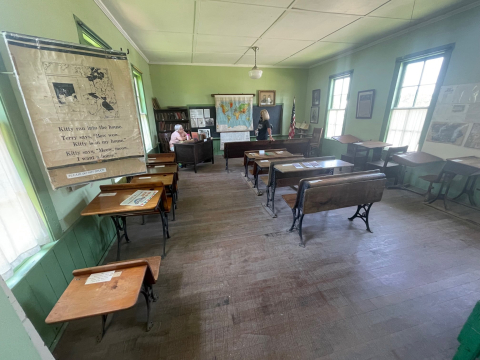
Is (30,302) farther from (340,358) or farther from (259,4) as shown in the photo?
(259,4)

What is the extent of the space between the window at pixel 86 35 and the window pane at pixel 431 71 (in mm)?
5188

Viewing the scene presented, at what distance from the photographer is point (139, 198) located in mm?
1698

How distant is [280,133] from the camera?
6977mm


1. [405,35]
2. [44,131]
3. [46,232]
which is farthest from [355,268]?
[405,35]

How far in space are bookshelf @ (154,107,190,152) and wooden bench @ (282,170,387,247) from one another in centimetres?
481

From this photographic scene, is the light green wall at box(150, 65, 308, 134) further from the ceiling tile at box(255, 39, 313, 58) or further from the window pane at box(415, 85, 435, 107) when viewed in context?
the window pane at box(415, 85, 435, 107)

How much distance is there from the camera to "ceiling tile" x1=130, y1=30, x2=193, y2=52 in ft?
11.4

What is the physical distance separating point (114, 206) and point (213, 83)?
18.4ft

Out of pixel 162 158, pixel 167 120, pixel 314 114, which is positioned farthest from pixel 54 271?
pixel 314 114

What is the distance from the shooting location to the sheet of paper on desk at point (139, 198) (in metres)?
1.61

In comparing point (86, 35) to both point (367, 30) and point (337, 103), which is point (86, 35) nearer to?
point (367, 30)

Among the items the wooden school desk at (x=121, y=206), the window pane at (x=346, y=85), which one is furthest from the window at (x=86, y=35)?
the window pane at (x=346, y=85)

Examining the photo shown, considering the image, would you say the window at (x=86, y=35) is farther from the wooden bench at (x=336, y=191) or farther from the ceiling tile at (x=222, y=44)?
the wooden bench at (x=336, y=191)

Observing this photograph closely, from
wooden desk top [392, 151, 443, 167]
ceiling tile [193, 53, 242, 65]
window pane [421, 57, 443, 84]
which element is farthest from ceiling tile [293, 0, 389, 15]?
ceiling tile [193, 53, 242, 65]
